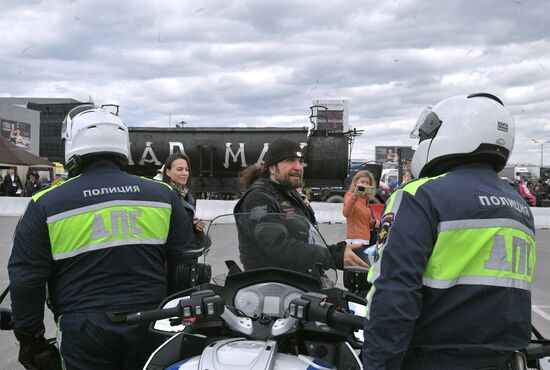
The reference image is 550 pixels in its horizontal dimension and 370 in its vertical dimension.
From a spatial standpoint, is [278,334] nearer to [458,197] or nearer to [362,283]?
[362,283]

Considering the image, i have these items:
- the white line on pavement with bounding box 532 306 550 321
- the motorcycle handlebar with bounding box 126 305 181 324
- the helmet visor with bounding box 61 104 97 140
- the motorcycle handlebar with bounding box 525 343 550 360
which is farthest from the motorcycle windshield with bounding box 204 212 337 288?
the white line on pavement with bounding box 532 306 550 321

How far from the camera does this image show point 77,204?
9.30ft

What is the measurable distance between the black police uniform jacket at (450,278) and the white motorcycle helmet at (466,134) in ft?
0.40

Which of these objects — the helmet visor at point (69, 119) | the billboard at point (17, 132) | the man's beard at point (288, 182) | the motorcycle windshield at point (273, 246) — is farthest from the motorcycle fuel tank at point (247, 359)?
the billboard at point (17, 132)

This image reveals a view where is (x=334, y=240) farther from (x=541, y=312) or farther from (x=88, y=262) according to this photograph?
(x=88, y=262)

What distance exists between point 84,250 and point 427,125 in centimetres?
166

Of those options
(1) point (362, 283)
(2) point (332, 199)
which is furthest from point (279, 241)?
(2) point (332, 199)

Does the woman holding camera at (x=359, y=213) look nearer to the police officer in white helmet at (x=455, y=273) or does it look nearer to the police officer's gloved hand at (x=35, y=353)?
the police officer's gloved hand at (x=35, y=353)

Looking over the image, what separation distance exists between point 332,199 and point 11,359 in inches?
649

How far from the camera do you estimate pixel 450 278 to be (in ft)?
7.02

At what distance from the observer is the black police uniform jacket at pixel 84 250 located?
279 cm

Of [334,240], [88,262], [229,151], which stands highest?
[229,151]

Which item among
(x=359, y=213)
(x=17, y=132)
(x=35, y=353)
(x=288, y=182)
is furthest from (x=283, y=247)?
(x=17, y=132)

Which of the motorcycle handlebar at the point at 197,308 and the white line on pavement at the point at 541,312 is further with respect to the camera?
the white line on pavement at the point at 541,312
